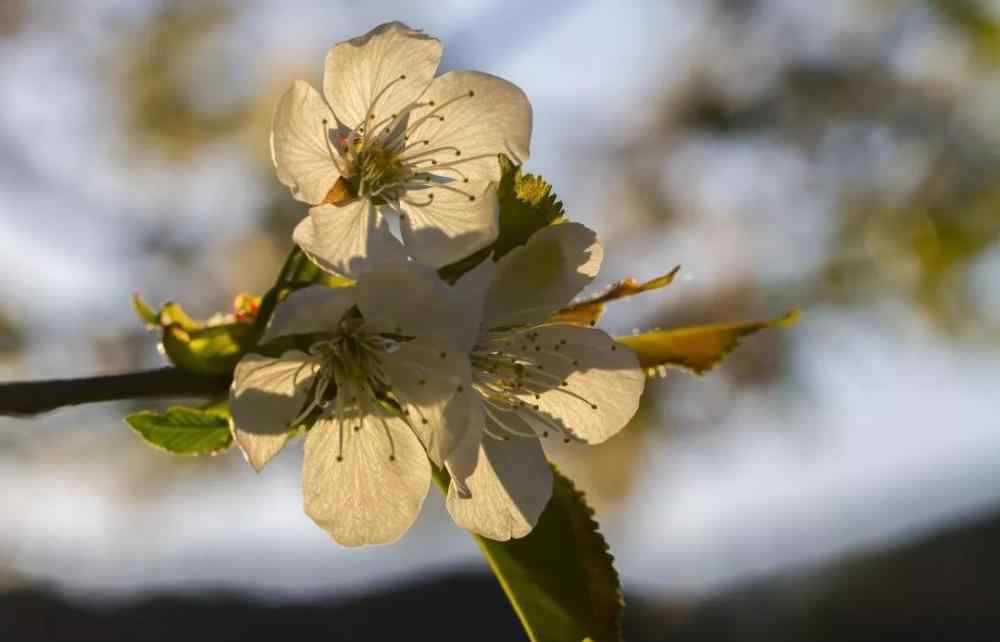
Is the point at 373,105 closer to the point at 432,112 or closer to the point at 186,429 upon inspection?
the point at 432,112

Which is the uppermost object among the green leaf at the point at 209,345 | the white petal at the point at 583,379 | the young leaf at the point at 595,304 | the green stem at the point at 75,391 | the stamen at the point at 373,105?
the stamen at the point at 373,105

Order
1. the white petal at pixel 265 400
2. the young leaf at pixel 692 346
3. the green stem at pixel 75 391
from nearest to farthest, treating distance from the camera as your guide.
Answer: the green stem at pixel 75 391, the white petal at pixel 265 400, the young leaf at pixel 692 346

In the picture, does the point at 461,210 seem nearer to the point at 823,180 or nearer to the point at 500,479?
the point at 500,479

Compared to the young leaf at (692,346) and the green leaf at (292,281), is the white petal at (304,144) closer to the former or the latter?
the green leaf at (292,281)

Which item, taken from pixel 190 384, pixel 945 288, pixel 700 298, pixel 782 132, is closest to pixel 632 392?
pixel 190 384

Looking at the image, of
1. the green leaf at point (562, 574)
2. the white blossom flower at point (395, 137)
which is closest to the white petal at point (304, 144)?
the white blossom flower at point (395, 137)

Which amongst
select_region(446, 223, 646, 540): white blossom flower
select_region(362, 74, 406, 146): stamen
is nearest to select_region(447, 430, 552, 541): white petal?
select_region(446, 223, 646, 540): white blossom flower

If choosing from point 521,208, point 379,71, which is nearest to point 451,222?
point 521,208
